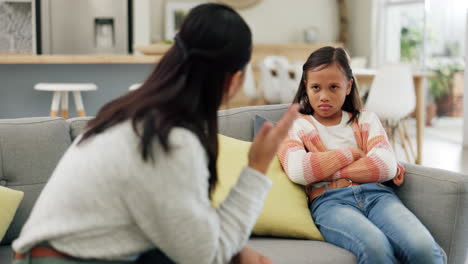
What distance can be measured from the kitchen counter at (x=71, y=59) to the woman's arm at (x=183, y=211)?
368cm

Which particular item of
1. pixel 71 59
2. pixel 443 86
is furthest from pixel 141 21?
pixel 443 86

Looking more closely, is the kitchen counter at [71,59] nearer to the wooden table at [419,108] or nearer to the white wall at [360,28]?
the wooden table at [419,108]

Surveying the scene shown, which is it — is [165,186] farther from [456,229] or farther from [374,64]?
[374,64]

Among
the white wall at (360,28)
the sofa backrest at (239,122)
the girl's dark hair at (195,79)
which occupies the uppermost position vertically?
the white wall at (360,28)

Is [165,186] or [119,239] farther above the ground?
[165,186]

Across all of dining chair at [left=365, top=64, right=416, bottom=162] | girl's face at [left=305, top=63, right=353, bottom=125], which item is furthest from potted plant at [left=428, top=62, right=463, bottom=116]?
girl's face at [left=305, top=63, right=353, bottom=125]

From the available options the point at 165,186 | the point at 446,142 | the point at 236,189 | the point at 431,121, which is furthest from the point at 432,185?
the point at 431,121

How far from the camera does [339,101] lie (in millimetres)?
2027

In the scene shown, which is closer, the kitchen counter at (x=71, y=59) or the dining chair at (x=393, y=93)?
the kitchen counter at (x=71, y=59)

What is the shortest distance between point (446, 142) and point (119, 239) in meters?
6.19

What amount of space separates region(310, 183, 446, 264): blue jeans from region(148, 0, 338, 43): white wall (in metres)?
6.97

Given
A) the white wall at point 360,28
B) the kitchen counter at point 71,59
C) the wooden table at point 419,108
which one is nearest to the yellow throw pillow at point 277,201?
the kitchen counter at point 71,59

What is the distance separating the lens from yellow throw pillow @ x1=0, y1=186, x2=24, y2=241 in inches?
68.2

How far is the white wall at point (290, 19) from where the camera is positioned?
876 centimetres
